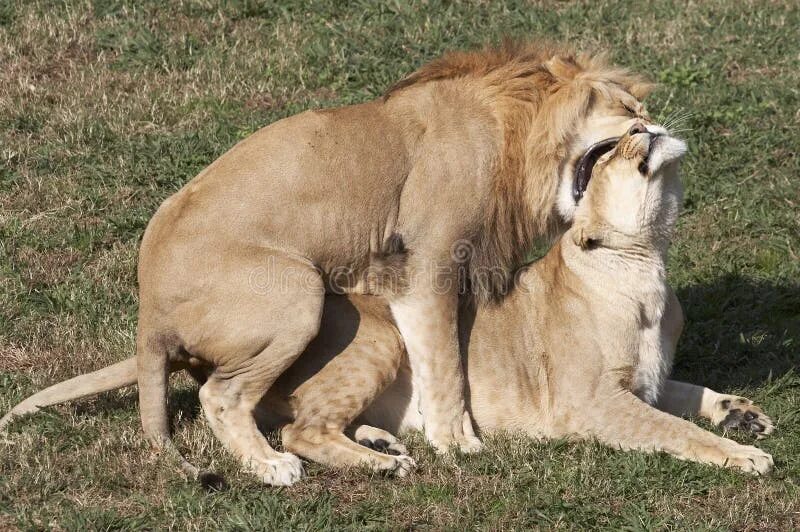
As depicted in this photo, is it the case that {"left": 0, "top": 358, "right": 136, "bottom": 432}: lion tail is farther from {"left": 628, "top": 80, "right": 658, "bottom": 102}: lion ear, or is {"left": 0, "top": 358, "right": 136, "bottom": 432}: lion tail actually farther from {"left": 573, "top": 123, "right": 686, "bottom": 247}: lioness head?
{"left": 628, "top": 80, "right": 658, "bottom": 102}: lion ear

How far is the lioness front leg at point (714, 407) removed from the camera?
5277 mm

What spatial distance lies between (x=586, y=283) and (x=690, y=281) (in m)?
1.81

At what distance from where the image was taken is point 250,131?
7.98m

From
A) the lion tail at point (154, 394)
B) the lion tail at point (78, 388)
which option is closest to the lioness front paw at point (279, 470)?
the lion tail at point (154, 394)

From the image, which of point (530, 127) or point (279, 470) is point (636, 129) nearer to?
point (530, 127)

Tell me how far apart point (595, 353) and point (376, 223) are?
1.07 metres

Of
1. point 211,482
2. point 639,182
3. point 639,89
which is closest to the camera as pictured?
point 211,482

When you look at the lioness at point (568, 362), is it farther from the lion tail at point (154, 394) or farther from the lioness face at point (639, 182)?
the lion tail at point (154, 394)

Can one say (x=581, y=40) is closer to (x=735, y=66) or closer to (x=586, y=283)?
(x=735, y=66)

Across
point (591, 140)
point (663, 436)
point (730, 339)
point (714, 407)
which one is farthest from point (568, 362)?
point (730, 339)

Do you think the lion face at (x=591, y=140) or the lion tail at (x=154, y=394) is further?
the lion face at (x=591, y=140)

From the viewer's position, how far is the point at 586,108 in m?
5.36

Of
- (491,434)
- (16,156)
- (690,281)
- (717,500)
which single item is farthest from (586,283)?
(16,156)

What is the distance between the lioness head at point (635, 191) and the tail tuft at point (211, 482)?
5.98 ft
